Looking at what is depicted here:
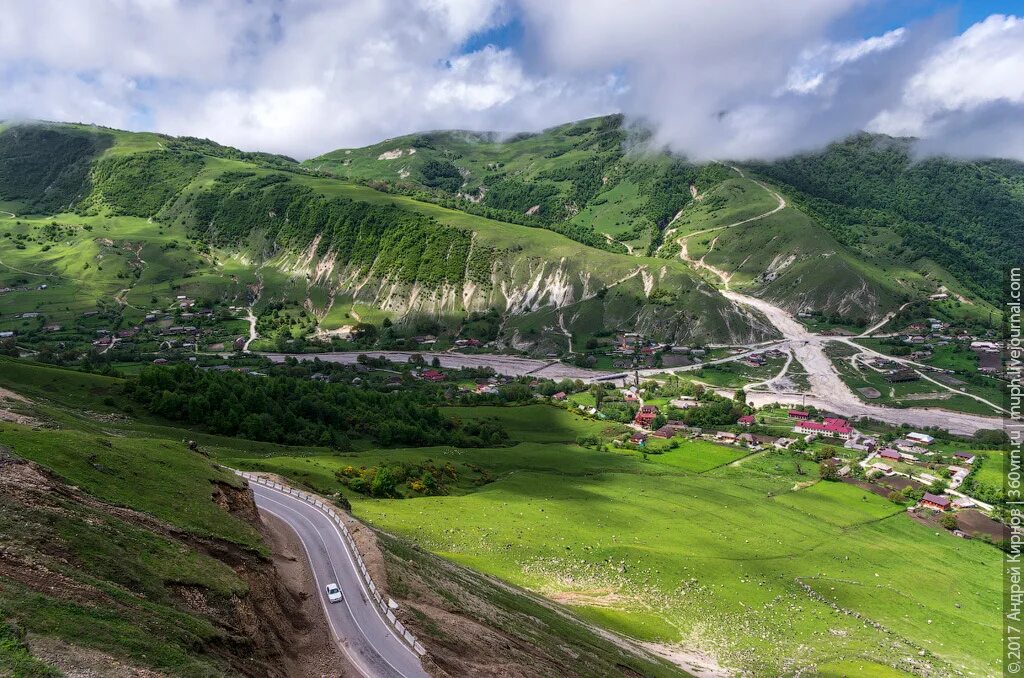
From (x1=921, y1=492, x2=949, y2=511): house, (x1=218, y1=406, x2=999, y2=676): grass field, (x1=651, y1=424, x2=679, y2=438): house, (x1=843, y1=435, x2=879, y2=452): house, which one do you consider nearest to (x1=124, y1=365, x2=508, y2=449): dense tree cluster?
(x1=218, y1=406, x2=999, y2=676): grass field

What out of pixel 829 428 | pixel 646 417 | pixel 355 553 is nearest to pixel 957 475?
pixel 829 428

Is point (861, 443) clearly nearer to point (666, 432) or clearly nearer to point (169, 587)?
point (666, 432)

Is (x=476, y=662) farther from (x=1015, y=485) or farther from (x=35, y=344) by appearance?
→ (x=35, y=344)

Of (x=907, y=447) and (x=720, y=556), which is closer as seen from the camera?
(x=720, y=556)

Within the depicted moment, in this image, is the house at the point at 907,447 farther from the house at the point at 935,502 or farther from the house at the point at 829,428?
the house at the point at 935,502

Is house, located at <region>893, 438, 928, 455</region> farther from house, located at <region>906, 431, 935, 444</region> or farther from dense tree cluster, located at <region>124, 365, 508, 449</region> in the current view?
dense tree cluster, located at <region>124, 365, 508, 449</region>
